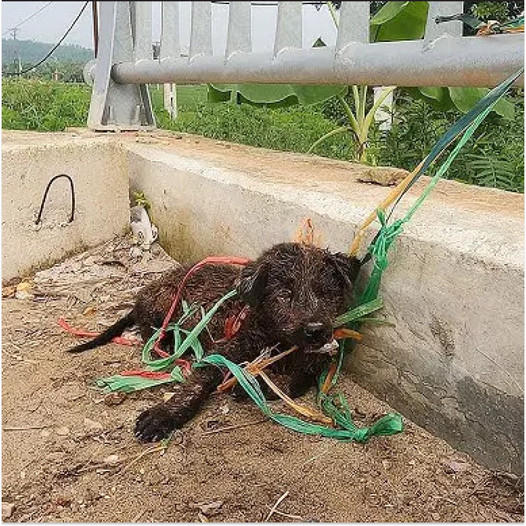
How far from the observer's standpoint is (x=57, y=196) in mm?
4500

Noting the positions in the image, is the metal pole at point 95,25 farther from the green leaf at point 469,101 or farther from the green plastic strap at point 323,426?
the green plastic strap at point 323,426

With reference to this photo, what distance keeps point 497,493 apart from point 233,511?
764 mm

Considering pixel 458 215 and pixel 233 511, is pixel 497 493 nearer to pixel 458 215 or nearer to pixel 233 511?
pixel 233 511

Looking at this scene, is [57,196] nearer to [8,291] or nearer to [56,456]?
[8,291]

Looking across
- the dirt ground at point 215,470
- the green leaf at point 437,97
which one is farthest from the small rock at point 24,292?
the green leaf at point 437,97

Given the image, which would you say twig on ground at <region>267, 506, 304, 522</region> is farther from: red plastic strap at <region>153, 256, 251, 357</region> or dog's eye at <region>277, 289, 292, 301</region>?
red plastic strap at <region>153, 256, 251, 357</region>

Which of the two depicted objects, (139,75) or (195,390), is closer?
(195,390)

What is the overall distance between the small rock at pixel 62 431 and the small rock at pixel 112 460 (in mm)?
256

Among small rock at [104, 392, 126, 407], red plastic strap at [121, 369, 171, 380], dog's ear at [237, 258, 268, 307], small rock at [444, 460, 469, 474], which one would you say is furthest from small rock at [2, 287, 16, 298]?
small rock at [444, 460, 469, 474]

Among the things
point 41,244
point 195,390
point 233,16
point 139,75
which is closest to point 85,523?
point 195,390

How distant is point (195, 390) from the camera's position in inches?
108

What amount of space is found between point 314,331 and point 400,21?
3108mm

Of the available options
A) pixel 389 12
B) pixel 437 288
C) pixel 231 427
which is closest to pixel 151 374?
pixel 231 427

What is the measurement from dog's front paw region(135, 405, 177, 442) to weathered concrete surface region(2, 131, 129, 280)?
206 centimetres
